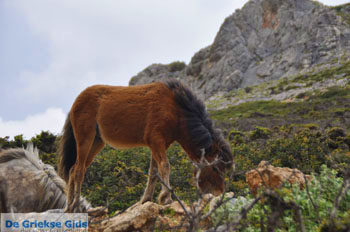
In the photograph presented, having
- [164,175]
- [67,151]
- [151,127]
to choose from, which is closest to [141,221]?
[164,175]

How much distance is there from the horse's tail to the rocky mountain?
48.7 meters

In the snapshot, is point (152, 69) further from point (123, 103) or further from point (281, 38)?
point (123, 103)

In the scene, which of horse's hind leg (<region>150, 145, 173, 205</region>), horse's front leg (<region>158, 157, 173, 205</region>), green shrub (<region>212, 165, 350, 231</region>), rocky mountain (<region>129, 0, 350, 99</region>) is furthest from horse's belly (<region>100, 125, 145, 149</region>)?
rocky mountain (<region>129, 0, 350, 99</region>)

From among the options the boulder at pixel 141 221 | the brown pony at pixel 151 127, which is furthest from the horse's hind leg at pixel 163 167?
the boulder at pixel 141 221

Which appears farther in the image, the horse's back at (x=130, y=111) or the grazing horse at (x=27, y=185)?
the horse's back at (x=130, y=111)

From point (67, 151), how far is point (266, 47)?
223 feet

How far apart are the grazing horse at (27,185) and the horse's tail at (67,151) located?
387 mm

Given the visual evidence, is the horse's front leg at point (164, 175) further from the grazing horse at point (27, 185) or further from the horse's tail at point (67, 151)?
the horse's tail at point (67, 151)

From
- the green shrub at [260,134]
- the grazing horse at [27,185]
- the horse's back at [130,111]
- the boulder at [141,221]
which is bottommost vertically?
the green shrub at [260,134]

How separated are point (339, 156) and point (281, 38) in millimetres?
63268

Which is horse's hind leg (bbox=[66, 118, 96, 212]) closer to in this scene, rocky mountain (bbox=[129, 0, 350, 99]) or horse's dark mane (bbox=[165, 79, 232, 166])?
horse's dark mane (bbox=[165, 79, 232, 166])

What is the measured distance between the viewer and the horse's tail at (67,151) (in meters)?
4.60

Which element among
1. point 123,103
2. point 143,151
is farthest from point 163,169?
point 143,151

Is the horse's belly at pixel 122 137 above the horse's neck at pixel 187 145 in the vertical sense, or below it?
above
